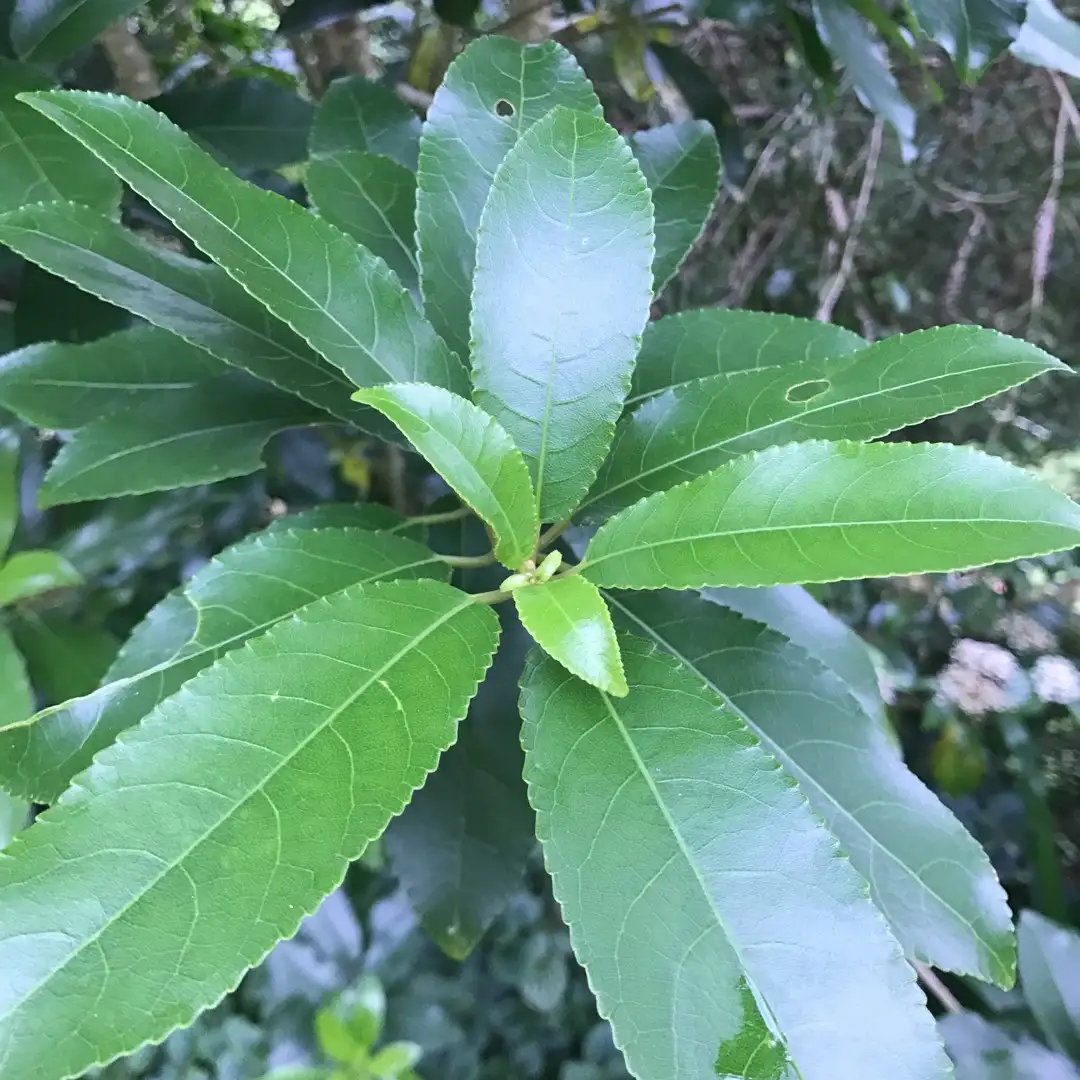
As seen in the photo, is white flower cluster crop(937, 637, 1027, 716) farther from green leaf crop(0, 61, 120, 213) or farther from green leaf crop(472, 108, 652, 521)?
green leaf crop(0, 61, 120, 213)

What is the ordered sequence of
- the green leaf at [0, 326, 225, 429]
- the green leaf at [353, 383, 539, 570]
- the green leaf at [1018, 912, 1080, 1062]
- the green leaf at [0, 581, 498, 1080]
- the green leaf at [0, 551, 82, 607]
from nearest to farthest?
the green leaf at [0, 581, 498, 1080], the green leaf at [353, 383, 539, 570], the green leaf at [0, 326, 225, 429], the green leaf at [0, 551, 82, 607], the green leaf at [1018, 912, 1080, 1062]

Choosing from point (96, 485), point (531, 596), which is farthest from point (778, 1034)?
point (96, 485)

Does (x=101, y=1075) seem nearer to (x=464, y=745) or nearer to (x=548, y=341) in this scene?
(x=464, y=745)

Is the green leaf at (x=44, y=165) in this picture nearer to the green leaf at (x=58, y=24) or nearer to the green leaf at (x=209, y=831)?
the green leaf at (x=58, y=24)

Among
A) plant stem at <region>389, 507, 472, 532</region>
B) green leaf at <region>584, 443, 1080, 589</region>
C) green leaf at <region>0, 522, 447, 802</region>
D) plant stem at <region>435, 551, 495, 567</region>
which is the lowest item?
plant stem at <region>389, 507, 472, 532</region>

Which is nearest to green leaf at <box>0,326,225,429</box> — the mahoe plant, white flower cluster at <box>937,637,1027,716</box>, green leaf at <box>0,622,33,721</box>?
the mahoe plant
